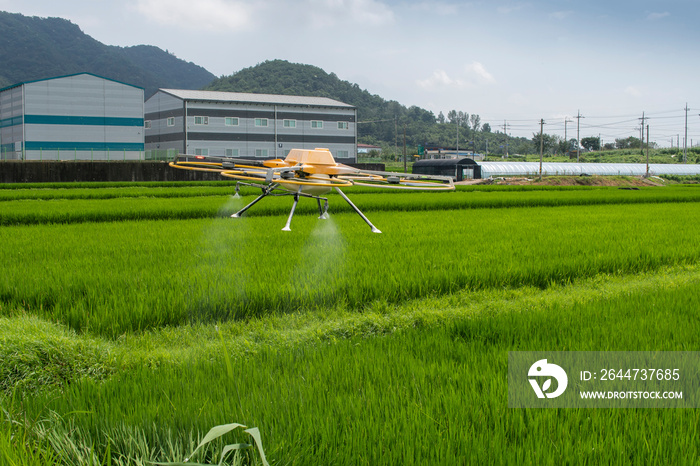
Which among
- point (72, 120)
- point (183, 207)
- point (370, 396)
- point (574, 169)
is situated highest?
point (72, 120)

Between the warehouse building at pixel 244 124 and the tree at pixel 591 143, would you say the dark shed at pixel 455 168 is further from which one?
the tree at pixel 591 143

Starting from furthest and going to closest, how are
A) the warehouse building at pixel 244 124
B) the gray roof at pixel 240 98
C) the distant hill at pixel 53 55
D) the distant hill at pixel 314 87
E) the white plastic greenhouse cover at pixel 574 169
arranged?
the distant hill at pixel 53 55, the distant hill at pixel 314 87, the white plastic greenhouse cover at pixel 574 169, the gray roof at pixel 240 98, the warehouse building at pixel 244 124

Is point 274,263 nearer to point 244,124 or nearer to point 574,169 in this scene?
point 244,124

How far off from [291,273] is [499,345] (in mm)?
2918

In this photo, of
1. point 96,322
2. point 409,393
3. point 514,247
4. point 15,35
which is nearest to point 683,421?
point 409,393

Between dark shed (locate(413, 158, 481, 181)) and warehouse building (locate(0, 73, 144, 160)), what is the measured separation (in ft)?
89.0

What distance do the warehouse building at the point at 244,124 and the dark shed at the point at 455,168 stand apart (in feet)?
26.0

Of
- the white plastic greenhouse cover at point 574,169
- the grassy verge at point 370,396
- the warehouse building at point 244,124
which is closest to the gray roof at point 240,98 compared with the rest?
the warehouse building at point 244,124

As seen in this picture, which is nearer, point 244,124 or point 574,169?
point 244,124

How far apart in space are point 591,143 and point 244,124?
9039 cm

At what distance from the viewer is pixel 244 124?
2025 inches

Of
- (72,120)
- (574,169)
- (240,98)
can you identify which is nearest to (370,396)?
(72,120)

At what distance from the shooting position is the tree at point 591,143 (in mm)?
115688

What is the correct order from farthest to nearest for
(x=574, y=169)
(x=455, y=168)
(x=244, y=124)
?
1. (x=574, y=169)
2. (x=455, y=168)
3. (x=244, y=124)
